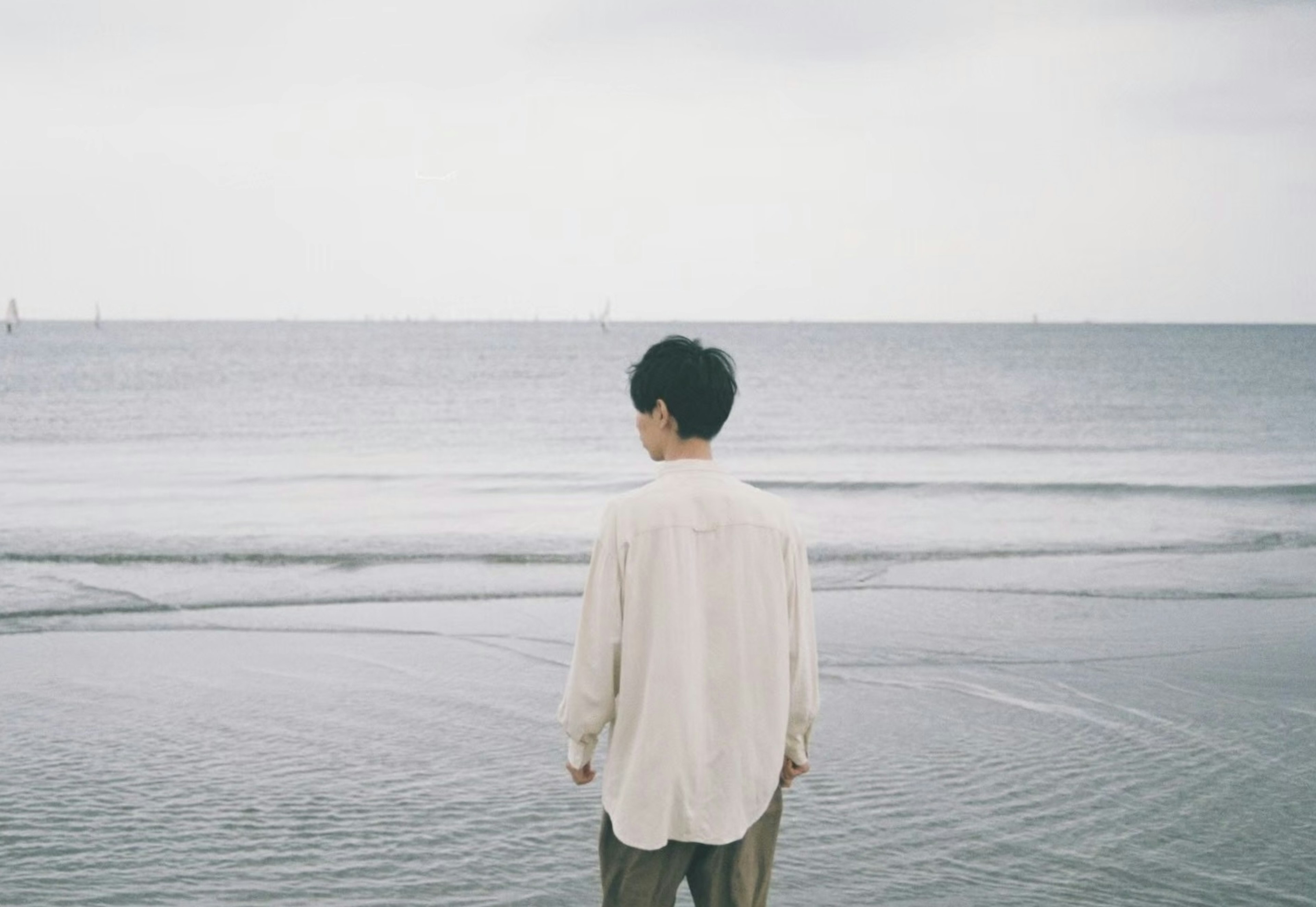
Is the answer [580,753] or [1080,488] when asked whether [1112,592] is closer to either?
[580,753]

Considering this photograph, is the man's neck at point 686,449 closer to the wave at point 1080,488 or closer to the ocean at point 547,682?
the ocean at point 547,682

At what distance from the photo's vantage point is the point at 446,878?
4.03 metres

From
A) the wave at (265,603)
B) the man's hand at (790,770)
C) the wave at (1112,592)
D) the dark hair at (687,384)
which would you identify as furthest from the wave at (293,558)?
the dark hair at (687,384)

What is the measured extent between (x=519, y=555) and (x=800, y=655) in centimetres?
897

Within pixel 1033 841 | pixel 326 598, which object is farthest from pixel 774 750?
pixel 326 598

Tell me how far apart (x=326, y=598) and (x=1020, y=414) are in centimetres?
3026

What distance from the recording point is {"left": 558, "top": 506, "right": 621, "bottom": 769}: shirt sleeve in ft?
8.21

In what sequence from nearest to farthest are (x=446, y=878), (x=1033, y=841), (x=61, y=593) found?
(x=446, y=878) → (x=1033, y=841) → (x=61, y=593)

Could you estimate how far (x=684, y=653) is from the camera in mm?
A: 2521

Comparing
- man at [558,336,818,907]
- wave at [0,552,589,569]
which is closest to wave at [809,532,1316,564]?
wave at [0,552,589,569]

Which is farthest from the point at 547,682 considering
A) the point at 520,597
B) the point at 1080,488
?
the point at 1080,488

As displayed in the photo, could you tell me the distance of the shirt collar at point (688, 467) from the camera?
257cm

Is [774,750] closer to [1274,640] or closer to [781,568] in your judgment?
[781,568]

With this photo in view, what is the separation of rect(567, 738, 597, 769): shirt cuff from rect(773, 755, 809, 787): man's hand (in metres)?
0.45
